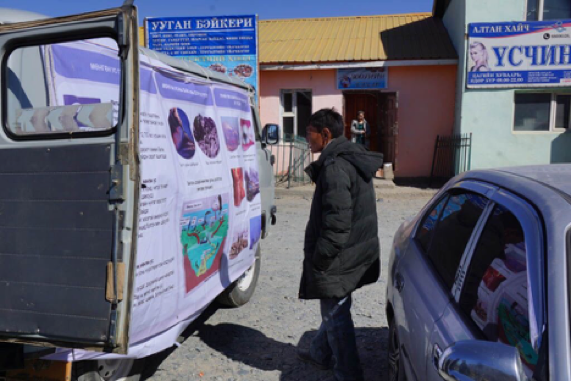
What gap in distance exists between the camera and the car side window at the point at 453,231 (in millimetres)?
2229

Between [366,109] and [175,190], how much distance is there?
42.2 feet

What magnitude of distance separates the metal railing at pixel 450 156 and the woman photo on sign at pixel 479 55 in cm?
173

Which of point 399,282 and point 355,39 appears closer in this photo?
point 399,282

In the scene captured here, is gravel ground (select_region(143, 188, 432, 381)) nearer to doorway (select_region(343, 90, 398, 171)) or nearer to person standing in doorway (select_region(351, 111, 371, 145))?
person standing in doorway (select_region(351, 111, 371, 145))

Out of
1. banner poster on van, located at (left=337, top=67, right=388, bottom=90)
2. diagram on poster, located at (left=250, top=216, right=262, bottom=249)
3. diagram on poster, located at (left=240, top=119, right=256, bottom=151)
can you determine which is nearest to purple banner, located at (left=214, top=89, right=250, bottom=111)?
diagram on poster, located at (left=240, top=119, right=256, bottom=151)

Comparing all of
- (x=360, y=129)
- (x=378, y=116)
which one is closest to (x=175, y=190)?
(x=360, y=129)

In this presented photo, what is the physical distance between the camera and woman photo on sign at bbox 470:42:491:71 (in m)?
12.2

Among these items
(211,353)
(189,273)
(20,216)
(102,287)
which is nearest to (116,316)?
(102,287)

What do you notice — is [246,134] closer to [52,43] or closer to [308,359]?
[308,359]

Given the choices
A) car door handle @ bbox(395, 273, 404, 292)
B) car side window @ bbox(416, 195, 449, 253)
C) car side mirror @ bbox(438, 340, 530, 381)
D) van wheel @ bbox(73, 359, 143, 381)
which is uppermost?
car side window @ bbox(416, 195, 449, 253)

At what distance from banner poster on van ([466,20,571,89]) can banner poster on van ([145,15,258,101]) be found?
5.76 meters

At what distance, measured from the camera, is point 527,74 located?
39.5 feet

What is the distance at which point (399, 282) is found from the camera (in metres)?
2.84

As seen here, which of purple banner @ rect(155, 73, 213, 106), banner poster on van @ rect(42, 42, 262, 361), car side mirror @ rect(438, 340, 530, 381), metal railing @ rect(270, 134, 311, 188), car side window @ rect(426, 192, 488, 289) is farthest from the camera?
metal railing @ rect(270, 134, 311, 188)
